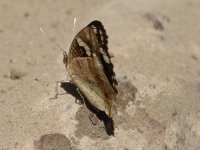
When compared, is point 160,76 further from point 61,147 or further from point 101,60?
point 61,147

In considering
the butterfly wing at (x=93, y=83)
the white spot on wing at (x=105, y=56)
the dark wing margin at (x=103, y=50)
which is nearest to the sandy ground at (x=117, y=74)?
the butterfly wing at (x=93, y=83)

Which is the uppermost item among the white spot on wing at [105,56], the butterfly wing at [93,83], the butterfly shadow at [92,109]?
the white spot on wing at [105,56]

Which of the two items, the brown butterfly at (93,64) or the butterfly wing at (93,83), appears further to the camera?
the brown butterfly at (93,64)

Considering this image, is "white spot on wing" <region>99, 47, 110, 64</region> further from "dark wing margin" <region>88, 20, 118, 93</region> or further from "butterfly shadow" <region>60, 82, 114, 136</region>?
"butterfly shadow" <region>60, 82, 114, 136</region>

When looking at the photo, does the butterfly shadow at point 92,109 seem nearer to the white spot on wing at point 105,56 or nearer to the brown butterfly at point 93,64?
the brown butterfly at point 93,64

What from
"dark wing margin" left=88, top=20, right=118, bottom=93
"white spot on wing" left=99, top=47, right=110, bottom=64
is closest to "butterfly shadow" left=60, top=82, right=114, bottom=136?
"dark wing margin" left=88, top=20, right=118, bottom=93
